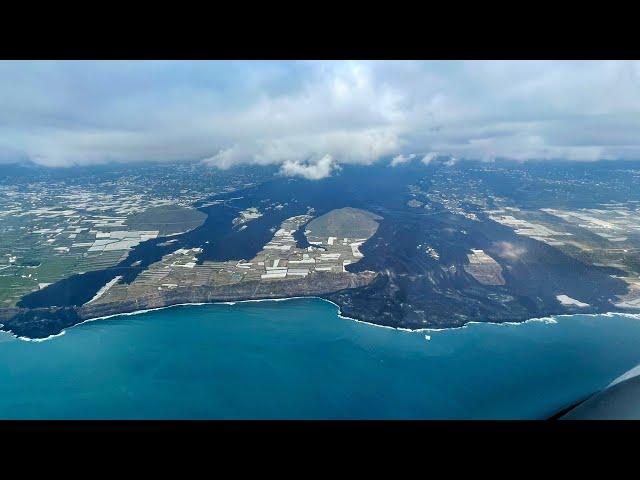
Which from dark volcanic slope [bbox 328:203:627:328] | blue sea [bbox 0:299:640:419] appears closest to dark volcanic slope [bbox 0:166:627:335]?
dark volcanic slope [bbox 328:203:627:328]

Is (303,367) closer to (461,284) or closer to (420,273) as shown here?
(420,273)

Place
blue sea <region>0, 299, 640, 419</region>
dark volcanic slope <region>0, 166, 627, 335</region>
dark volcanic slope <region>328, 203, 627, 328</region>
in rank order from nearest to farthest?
blue sea <region>0, 299, 640, 419</region>
dark volcanic slope <region>328, 203, 627, 328</region>
dark volcanic slope <region>0, 166, 627, 335</region>

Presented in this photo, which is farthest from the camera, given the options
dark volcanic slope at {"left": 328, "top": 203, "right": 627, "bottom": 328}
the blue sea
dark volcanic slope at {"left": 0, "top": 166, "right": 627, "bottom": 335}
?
dark volcanic slope at {"left": 0, "top": 166, "right": 627, "bottom": 335}

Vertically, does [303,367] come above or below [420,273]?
below

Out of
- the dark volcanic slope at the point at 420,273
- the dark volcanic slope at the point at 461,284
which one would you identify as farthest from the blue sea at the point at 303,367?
the dark volcanic slope at the point at 420,273

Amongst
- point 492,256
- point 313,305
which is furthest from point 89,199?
point 492,256

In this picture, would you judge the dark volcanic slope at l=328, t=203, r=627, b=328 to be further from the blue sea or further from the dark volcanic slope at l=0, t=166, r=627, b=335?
the blue sea

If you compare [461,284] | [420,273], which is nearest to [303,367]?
[420,273]

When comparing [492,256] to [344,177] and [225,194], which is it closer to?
[225,194]

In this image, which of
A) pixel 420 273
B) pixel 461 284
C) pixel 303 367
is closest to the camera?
pixel 303 367
